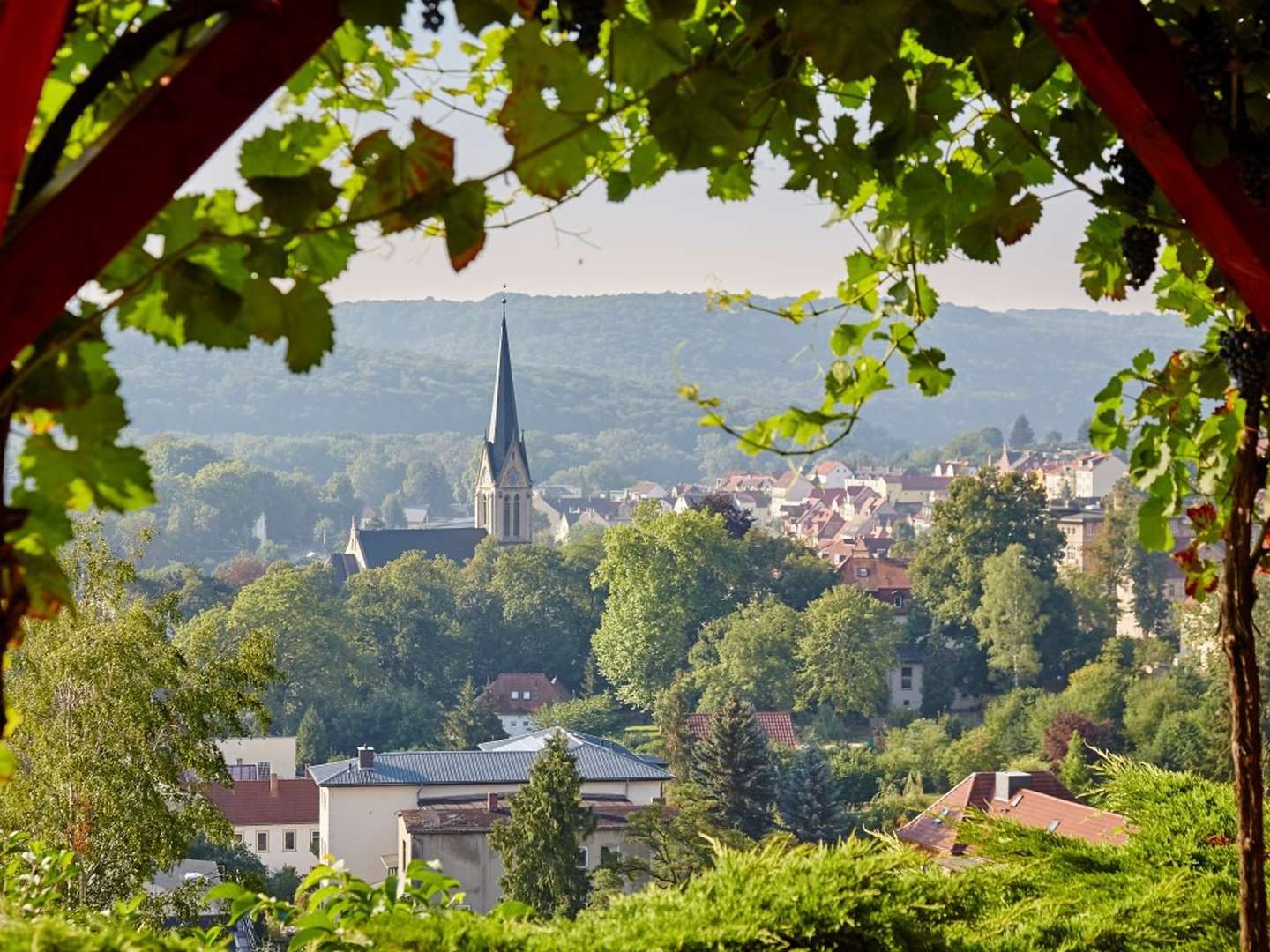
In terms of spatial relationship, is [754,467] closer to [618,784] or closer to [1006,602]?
[1006,602]

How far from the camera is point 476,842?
2492 centimetres

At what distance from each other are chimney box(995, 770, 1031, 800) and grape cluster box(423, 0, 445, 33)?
70.5 ft

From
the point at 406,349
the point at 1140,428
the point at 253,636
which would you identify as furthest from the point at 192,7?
the point at 406,349

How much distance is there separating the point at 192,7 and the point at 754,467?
102 metres

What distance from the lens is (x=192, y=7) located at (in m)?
0.70

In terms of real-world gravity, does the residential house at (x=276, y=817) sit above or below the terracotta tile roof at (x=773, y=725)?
below

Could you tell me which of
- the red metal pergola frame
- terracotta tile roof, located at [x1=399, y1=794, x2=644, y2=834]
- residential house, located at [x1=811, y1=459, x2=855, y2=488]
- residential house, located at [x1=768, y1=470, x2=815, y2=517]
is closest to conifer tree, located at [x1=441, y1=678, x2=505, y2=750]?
terracotta tile roof, located at [x1=399, y1=794, x2=644, y2=834]

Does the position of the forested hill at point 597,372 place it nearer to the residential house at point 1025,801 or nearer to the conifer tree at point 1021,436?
the conifer tree at point 1021,436

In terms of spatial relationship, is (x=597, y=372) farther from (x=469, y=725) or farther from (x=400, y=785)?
(x=400, y=785)

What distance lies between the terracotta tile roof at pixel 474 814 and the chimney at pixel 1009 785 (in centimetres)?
522

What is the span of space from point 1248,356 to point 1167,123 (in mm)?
395

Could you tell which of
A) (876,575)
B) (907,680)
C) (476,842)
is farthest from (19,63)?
(876,575)

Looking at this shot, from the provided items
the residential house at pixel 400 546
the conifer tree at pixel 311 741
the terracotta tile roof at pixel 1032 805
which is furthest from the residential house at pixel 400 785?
the residential house at pixel 400 546

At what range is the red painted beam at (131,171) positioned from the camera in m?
0.63
